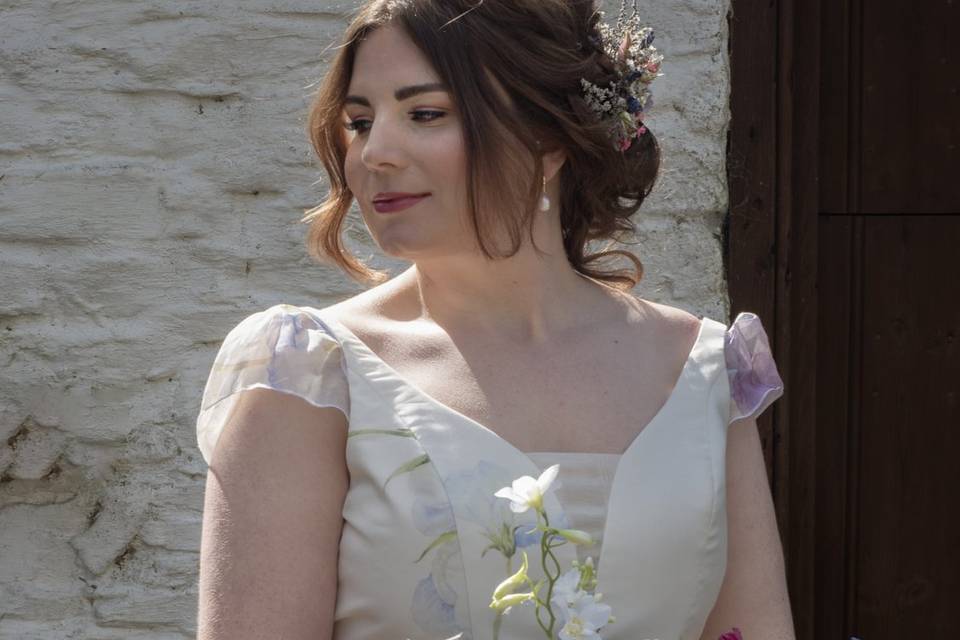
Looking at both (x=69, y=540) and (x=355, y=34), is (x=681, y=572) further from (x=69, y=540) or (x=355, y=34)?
(x=69, y=540)

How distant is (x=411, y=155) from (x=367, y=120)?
0.39 feet

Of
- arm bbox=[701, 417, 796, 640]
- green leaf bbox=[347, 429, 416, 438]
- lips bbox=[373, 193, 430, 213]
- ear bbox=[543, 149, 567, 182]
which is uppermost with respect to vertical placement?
ear bbox=[543, 149, 567, 182]

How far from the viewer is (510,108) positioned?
188 cm

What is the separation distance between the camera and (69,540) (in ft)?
9.28

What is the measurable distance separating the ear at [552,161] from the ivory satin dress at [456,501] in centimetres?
41

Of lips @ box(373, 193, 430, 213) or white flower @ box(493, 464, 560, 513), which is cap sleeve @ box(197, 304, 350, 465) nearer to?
lips @ box(373, 193, 430, 213)

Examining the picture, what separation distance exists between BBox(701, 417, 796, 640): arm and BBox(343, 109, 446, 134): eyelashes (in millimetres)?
665

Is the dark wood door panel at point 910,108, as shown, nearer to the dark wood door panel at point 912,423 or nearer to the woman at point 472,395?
the dark wood door panel at point 912,423

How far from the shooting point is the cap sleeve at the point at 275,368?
174 centimetres

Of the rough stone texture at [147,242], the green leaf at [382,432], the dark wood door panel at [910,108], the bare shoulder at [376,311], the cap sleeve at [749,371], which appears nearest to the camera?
the green leaf at [382,432]

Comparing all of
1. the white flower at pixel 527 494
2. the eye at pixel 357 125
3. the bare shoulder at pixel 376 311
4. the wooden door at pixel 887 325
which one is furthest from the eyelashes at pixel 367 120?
the wooden door at pixel 887 325

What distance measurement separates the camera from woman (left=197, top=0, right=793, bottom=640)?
1.70m

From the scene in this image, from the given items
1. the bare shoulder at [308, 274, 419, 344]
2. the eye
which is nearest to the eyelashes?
the eye

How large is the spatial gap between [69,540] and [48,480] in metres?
0.14
